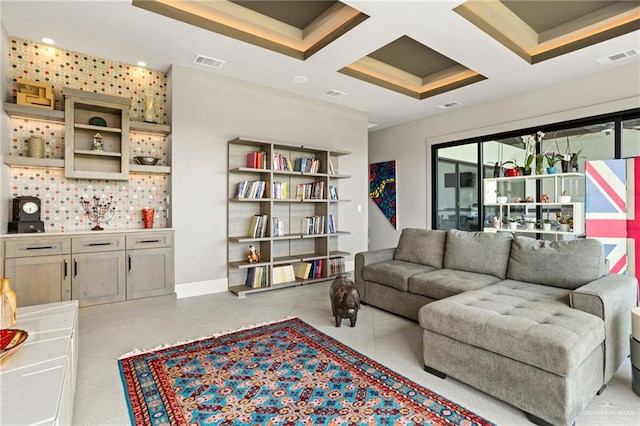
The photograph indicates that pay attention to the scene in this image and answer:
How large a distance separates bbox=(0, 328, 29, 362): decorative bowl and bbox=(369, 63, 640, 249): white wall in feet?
19.5

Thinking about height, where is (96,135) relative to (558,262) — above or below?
above

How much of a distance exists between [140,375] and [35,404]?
4.00 feet

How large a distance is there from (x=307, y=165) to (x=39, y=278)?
11.2ft

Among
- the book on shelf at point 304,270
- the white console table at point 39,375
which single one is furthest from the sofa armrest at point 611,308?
the book on shelf at point 304,270

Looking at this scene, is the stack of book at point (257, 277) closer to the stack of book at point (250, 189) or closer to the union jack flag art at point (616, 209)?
the stack of book at point (250, 189)

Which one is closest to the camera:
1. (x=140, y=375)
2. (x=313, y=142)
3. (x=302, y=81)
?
(x=140, y=375)

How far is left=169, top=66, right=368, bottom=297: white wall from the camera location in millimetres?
4145

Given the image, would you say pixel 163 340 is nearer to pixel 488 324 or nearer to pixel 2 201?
pixel 2 201

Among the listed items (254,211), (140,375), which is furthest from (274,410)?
(254,211)

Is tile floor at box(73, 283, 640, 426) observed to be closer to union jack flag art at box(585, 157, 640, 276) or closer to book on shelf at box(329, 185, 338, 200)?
book on shelf at box(329, 185, 338, 200)

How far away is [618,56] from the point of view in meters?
3.76

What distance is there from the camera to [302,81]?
4.58 metres

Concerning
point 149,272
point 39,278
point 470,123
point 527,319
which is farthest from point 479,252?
point 39,278

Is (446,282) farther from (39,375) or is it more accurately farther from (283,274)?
(39,375)
